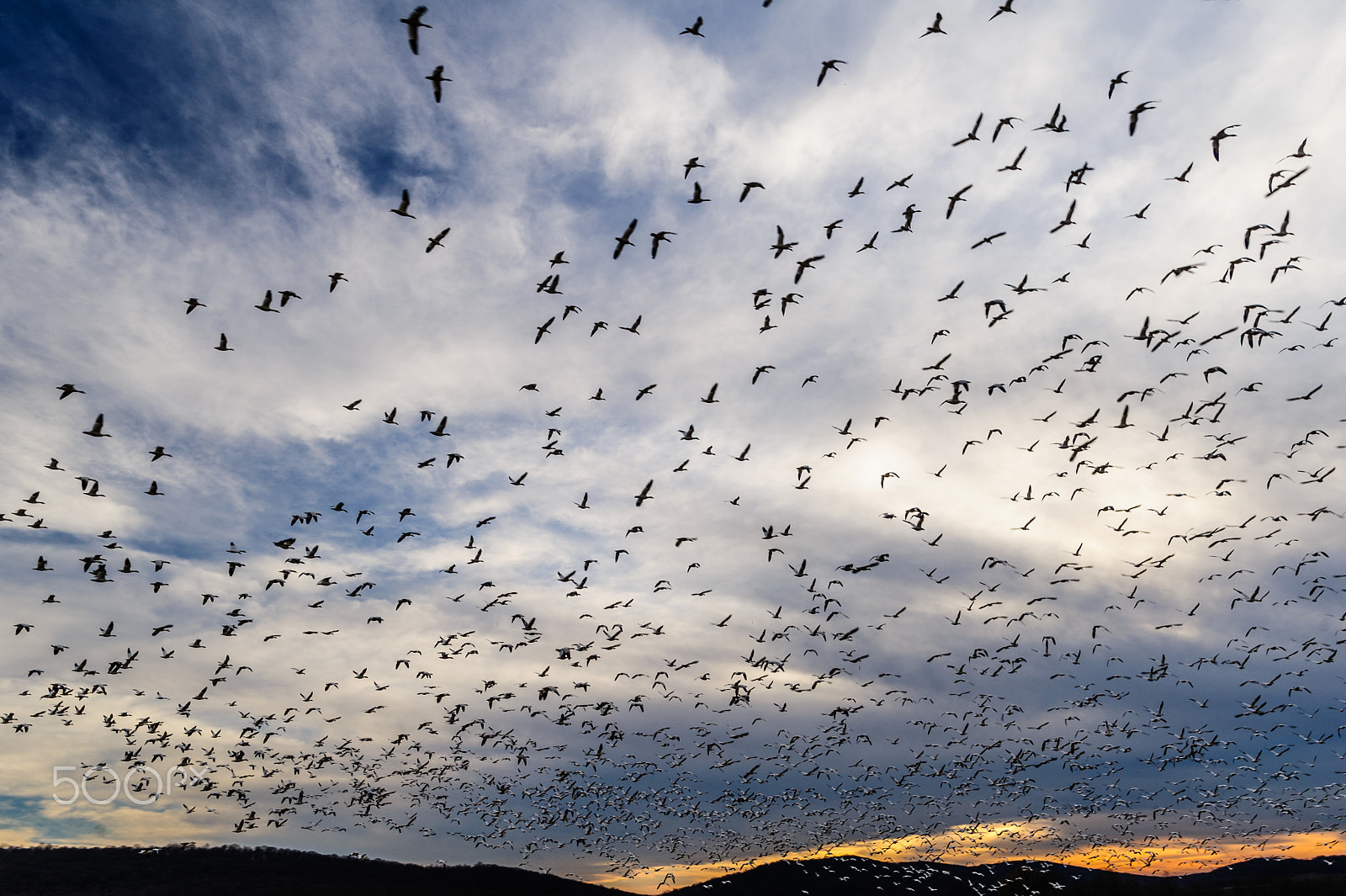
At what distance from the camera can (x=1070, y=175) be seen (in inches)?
1400

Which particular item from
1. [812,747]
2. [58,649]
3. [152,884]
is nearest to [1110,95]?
[812,747]

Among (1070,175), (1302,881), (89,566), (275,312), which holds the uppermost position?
(1070,175)

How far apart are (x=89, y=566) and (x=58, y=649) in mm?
17148

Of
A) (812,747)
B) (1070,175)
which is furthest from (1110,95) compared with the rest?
(812,747)

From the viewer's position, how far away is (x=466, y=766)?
86500 mm

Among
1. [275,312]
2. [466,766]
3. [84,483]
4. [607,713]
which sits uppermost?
[275,312]

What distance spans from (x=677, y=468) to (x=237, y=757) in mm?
56639

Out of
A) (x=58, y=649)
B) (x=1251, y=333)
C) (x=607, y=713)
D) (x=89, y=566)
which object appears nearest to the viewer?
(x=1251, y=333)

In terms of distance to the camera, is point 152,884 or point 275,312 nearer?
point 275,312

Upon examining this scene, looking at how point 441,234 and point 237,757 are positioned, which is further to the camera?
point 237,757

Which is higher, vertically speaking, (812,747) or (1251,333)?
(1251,333)

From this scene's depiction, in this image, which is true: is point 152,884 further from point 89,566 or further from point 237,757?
point 89,566

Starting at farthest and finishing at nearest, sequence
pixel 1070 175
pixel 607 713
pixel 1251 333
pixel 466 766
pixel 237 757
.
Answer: pixel 466 766 < pixel 607 713 < pixel 237 757 < pixel 1251 333 < pixel 1070 175

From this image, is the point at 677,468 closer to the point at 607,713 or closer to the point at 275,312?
the point at 275,312
